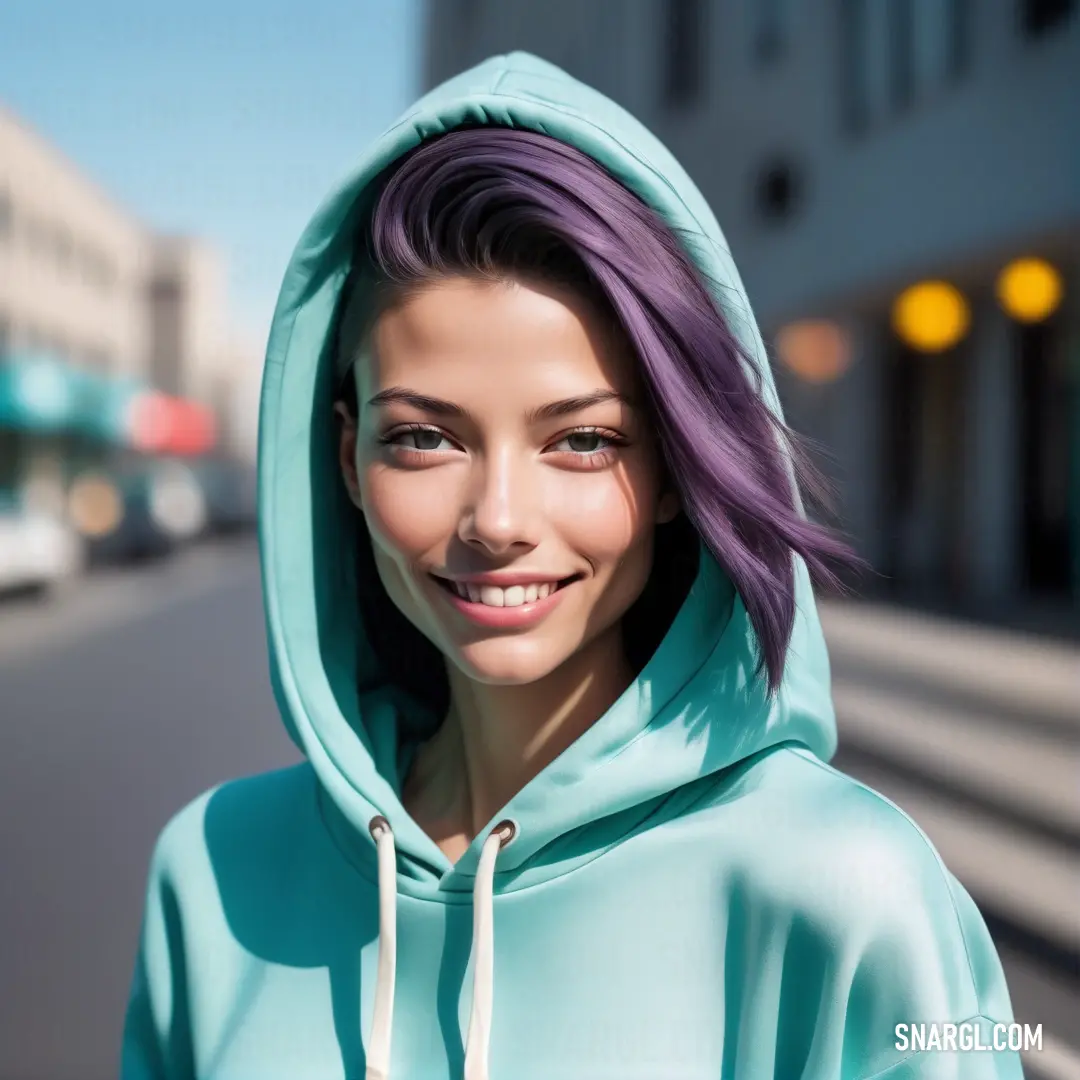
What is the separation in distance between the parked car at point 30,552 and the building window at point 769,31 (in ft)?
33.1

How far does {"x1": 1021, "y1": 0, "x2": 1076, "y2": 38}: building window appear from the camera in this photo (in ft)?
27.8

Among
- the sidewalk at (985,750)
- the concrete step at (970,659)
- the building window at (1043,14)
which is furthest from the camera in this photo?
the building window at (1043,14)

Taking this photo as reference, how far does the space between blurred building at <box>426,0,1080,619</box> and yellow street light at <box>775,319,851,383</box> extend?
2cm

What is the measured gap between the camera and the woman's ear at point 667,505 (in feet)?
3.78

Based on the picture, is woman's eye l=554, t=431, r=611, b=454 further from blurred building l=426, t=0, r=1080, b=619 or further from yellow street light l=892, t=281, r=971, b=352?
yellow street light l=892, t=281, r=971, b=352

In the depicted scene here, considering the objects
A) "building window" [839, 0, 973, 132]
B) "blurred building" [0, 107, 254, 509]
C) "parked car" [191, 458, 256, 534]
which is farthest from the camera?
"parked car" [191, 458, 256, 534]

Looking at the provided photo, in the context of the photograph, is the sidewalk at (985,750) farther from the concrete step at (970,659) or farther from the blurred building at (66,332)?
the blurred building at (66,332)

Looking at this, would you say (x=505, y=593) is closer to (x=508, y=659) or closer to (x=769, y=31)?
Answer: (x=508, y=659)

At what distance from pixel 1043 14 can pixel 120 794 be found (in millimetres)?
8369

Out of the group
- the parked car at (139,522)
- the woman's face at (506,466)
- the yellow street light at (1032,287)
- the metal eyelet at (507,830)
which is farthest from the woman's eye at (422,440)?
the parked car at (139,522)

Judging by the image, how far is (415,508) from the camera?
3.58ft

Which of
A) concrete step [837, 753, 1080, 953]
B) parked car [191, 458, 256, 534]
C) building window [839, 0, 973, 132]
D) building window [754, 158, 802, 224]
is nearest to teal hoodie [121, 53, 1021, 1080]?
concrete step [837, 753, 1080, 953]

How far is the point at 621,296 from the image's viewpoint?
102 cm

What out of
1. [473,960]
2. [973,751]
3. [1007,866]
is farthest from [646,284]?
[973,751]
